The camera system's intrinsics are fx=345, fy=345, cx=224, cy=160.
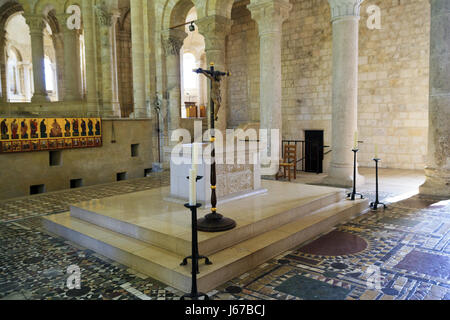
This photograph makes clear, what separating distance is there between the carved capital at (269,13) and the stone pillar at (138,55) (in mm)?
4866

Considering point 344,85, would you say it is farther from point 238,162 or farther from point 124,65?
point 124,65

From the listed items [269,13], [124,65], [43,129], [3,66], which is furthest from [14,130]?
[3,66]

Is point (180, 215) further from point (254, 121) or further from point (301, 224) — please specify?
point (254, 121)

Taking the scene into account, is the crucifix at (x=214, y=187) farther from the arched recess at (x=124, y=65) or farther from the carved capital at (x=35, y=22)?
the arched recess at (x=124, y=65)

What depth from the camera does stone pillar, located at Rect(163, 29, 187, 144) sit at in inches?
480

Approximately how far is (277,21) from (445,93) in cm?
430

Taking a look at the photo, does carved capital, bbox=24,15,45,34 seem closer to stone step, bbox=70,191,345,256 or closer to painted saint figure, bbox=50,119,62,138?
painted saint figure, bbox=50,119,62,138

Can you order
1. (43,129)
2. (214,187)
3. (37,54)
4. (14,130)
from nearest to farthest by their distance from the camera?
(214,187) < (14,130) < (43,129) < (37,54)

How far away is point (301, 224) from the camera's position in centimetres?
495

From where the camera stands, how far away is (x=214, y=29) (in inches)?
407

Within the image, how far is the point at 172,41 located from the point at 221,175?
8.29 metres

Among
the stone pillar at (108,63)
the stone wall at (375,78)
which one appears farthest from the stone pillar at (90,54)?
the stone wall at (375,78)

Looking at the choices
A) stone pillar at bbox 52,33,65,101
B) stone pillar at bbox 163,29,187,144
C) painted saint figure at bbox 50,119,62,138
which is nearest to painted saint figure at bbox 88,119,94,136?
painted saint figure at bbox 50,119,62,138

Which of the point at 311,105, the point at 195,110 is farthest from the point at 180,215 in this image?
the point at 195,110
